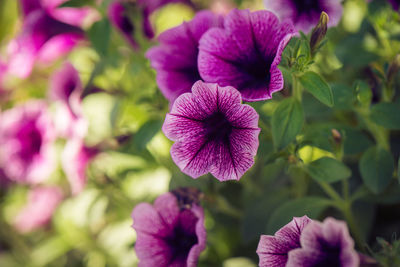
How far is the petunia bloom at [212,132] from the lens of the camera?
43 cm

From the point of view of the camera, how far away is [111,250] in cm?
93

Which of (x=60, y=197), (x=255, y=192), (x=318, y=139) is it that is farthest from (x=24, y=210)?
(x=318, y=139)

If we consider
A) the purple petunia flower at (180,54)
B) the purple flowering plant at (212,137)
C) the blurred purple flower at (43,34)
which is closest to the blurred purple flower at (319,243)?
the purple flowering plant at (212,137)

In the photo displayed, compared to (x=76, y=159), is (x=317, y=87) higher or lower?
higher

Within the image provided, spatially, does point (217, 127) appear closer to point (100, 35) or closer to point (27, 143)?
point (100, 35)

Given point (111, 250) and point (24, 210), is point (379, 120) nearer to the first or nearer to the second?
point (111, 250)

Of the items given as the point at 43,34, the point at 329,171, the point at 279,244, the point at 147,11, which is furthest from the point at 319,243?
the point at 43,34

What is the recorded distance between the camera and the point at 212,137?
463mm

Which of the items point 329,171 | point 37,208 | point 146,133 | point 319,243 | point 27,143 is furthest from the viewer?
point 37,208

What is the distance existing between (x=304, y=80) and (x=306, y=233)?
19 cm

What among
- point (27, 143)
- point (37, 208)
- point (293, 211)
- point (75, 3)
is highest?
point (75, 3)

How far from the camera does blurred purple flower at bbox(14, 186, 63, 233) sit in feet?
3.48

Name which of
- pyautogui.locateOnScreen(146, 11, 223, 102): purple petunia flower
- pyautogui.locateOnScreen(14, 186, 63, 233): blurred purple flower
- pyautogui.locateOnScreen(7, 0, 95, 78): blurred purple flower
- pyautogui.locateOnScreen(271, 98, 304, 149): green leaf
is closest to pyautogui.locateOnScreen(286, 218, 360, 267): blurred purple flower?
pyautogui.locateOnScreen(271, 98, 304, 149): green leaf

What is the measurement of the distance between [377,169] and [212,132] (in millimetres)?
245
